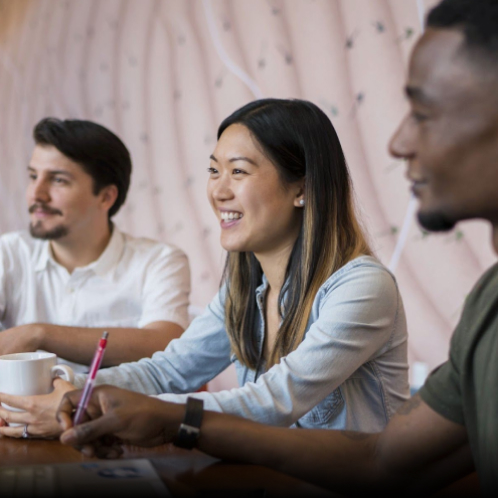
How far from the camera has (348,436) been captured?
102 cm

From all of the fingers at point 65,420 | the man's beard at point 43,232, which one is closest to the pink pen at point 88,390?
the fingers at point 65,420

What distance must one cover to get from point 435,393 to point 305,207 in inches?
22.9

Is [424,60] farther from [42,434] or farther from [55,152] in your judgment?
[55,152]

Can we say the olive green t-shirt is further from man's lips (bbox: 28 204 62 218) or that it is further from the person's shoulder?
man's lips (bbox: 28 204 62 218)

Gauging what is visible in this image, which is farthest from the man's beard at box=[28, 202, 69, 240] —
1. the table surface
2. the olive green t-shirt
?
the olive green t-shirt

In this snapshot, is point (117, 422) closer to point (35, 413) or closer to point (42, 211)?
point (35, 413)

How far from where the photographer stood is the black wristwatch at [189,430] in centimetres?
94

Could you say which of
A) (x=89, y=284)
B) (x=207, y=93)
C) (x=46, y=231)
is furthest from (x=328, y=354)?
(x=207, y=93)

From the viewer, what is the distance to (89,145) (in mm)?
2326

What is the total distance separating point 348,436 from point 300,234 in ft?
1.91

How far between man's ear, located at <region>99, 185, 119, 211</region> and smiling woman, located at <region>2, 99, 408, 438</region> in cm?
92

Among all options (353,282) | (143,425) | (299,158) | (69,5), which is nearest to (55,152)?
(299,158)

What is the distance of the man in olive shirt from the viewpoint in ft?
2.64

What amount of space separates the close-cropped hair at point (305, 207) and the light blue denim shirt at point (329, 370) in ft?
0.15
